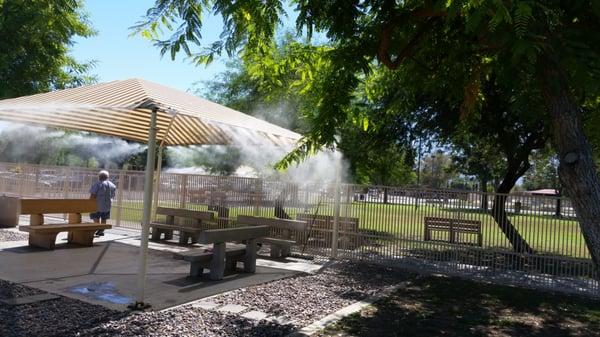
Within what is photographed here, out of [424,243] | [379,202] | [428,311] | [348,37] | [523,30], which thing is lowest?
[428,311]

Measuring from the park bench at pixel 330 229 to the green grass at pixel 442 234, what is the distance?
0.13m

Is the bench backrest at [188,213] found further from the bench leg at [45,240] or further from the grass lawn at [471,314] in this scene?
the grass lawn at [471,314]

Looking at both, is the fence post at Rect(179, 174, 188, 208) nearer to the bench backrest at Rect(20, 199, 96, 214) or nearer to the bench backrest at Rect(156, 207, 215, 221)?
the bench backrest at Rect(156, 207, 215, 221)

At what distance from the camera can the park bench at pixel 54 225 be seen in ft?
37.4

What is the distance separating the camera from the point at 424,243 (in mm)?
11891

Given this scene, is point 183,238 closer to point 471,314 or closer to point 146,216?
point 146,216

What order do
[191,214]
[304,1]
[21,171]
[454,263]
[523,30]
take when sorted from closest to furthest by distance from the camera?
[523,30] < [304,1] < [454,263] < [191,214] < [21,171]

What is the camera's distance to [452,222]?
11680 millimetres

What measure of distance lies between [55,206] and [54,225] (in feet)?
2.20

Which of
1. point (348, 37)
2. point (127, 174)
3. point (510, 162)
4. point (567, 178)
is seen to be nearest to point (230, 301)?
point (348, 37)

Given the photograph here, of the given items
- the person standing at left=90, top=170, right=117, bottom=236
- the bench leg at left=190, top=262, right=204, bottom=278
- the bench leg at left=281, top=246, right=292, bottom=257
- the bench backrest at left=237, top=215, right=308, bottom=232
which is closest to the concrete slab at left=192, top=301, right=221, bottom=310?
Result: the bench leg at left=190, top=262, right=204, bottom=278

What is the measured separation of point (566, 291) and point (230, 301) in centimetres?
640

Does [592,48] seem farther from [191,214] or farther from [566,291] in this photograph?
[191,214]

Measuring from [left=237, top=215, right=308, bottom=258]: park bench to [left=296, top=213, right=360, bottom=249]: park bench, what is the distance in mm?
219
